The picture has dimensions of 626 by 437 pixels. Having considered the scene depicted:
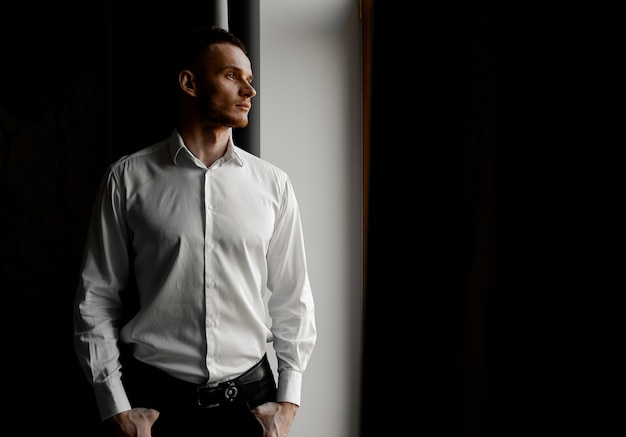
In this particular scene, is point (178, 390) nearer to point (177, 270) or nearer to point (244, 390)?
point (244, 390)

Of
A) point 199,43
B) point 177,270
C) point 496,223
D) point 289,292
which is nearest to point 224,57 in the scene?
point 199,43

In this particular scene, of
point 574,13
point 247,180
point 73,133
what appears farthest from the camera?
point 73,133

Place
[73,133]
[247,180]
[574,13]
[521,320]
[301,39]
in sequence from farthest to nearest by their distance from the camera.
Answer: [301,39] < [73,133] < [247,180] < [521,320] < [574,13]

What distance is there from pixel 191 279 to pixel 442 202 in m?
0.80

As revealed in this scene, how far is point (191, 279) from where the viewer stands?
1426mm

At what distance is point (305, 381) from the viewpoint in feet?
7.09

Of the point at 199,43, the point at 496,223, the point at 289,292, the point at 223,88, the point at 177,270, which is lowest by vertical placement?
the point at 289,292

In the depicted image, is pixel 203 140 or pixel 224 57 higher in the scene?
pixel 224 57

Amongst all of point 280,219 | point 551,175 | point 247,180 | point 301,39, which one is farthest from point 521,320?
point 301,39

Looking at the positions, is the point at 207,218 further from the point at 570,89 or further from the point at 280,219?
the point at 570,89

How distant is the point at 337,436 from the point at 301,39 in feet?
5.43

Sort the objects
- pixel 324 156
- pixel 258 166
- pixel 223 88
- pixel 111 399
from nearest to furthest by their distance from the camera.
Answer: pixel 111 399, pixel 223 88, pixel 258 166, pixel 324 156

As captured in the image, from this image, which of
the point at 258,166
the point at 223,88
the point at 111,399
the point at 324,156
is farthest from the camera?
the point at 324,156

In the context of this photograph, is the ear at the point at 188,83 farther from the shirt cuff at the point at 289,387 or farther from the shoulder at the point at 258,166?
the shirt cuff at the point at 289,387
